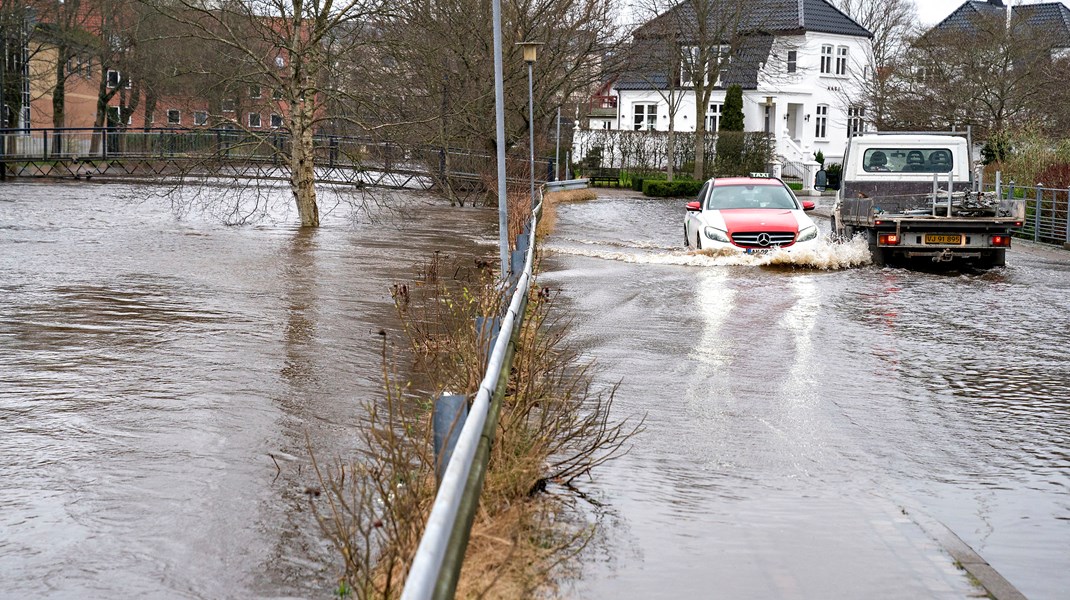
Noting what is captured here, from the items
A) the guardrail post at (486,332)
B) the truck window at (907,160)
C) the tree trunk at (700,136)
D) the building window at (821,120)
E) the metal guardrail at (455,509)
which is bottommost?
the metal guardrail at (455,509)

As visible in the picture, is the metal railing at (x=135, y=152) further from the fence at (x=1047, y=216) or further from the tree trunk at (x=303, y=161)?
the fence at (x=1047, y=216)

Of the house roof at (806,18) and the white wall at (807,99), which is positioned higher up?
the house roof at (806,18)

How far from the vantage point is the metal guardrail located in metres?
3.11

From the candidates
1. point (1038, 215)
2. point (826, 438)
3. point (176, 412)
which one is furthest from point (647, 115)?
point (826, 438)

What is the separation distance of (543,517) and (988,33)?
48.6 m

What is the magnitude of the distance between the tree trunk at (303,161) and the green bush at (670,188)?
83.3 feet

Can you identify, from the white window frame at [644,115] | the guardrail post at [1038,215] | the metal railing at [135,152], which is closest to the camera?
the guardrail post at [1038,215]

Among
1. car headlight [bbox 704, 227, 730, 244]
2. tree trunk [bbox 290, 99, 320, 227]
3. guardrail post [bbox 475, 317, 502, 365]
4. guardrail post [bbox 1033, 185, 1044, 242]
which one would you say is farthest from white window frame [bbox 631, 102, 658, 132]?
guardrail post [bbox 475, 317, 502, 365]

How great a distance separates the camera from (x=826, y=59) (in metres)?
73.8

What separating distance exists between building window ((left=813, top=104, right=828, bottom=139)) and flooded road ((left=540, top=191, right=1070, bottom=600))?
58460mm

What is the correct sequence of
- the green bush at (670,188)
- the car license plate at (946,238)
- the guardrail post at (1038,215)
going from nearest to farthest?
the car license plate at (946,238) → the guardrail post at (1038,215) → the green bush at (670,188)

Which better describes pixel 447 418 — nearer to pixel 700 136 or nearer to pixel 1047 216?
pixel 1047 216

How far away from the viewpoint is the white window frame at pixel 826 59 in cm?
7350

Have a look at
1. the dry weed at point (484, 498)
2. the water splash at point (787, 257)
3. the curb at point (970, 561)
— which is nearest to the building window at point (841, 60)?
the water splash at point (787, 257)
